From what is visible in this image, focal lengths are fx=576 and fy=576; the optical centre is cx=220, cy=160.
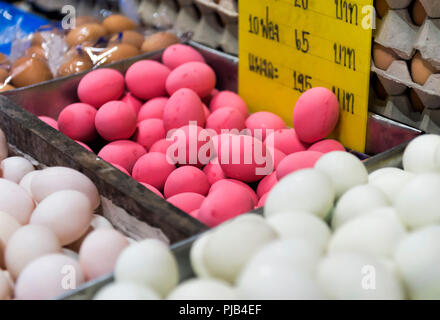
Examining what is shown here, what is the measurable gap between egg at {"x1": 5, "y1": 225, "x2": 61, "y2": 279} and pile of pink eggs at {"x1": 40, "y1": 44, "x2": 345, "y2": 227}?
26cm

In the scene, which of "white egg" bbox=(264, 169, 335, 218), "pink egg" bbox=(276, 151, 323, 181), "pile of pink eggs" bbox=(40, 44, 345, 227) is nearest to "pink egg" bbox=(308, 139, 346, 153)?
"pile of pink eggs" bbox=(40, 44, 345, 227)

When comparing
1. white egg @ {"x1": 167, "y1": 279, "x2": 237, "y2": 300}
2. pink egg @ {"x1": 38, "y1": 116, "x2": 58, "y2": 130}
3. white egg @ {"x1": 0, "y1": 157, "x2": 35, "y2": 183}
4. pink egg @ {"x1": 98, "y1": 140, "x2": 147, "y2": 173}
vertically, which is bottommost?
pink egg @ {"x1": 98, "y1": 140, "x2": 147, "y2": 173}

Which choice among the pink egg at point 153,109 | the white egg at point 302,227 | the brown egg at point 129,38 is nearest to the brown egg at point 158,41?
the brown egg at point 129,38

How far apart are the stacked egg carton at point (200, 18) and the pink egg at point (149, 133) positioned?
15.6 inches

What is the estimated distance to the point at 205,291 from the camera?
679 mm

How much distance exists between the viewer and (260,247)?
727 millimetres

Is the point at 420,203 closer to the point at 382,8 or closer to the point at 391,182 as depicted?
the point at 391,182

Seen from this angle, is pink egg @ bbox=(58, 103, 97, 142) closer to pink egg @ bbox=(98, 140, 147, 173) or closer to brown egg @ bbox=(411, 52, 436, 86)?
pink egg @ bbox=(98, 140, 147, 173)

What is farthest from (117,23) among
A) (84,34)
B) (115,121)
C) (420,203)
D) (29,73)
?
(420,203)

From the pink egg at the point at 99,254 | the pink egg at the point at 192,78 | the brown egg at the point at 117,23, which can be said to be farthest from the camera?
the brown egg at the point at 117,23

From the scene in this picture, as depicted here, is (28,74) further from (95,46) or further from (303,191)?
(303,191)

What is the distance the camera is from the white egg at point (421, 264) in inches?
27.3

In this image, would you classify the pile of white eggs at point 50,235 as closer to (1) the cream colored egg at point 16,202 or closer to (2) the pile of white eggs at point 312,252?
(1) the cream colored egg at point 16,202

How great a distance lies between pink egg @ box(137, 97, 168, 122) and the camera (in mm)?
1570
